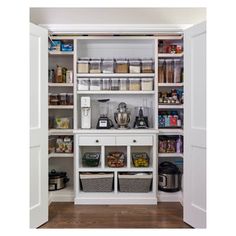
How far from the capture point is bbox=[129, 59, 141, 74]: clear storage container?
4109mm

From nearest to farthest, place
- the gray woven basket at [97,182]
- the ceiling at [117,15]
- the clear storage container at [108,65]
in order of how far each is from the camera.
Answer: the ceiling at [117,15], the gray woven basket at [97,182], the clear storage container at [108,65]

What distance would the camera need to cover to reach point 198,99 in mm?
2951

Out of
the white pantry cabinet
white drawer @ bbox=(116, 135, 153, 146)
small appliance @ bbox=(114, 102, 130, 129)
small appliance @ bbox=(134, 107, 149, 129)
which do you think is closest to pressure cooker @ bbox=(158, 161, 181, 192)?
the white pantry cabinet

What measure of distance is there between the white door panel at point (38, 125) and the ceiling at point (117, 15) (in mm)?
185

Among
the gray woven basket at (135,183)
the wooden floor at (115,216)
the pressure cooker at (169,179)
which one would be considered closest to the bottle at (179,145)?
the pressure cooker at (169,179)

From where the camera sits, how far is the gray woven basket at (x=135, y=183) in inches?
155

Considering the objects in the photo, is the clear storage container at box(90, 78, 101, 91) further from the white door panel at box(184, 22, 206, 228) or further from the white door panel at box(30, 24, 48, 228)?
the white door panel at box(184, 22, 206, 228)

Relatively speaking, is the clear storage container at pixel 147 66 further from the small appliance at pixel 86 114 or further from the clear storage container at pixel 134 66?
the small appliance at pixel 86 114

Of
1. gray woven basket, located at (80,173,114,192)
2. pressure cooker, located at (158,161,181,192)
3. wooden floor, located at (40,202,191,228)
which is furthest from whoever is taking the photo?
pressure cooker, located at (158,161,181,192)

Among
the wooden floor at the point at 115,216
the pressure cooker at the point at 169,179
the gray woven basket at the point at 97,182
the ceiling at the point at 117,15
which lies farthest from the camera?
the pressure cooker at the point at 169,179

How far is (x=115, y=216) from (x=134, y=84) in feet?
5.55

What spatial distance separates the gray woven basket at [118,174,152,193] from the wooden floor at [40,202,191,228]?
22 cm
